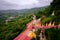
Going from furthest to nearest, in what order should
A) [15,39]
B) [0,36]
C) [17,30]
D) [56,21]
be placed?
[17,30] → [0,36] → [15,39] → [56,21]

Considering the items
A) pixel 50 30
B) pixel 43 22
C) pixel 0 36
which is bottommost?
pixel 0 36

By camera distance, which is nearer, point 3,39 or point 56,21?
point 56,21

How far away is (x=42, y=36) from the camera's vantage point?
1502cm

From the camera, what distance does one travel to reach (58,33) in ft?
51.7

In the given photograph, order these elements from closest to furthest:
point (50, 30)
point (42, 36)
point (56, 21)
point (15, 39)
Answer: point (42, 36) < point (50, 30) < point (56, 21) < point (15, 39)

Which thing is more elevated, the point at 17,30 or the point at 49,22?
the point at 49,22

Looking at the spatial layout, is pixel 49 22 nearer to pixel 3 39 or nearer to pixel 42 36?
pixel 3 39

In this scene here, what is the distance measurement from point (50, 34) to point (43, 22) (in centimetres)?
852

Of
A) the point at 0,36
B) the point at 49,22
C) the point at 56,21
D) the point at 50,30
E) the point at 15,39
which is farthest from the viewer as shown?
the point at 0,36

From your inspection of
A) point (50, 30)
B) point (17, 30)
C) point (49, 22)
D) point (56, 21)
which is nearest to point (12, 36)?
point (17, 30)

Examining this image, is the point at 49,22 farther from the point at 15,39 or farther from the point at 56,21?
the point at 15,39

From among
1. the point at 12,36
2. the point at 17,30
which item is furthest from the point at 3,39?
the point at 17,30

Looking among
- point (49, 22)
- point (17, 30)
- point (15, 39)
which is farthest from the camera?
point (17, 30)

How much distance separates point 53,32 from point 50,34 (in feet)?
1.01
